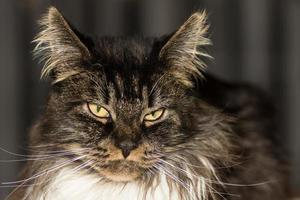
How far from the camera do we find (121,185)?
2156 mm

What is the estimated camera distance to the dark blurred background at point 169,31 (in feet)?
12.7

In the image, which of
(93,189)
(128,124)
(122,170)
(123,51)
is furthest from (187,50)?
(93,189)

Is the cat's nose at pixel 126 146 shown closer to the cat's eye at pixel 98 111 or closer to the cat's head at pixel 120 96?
the cat's head at pixel 120 96

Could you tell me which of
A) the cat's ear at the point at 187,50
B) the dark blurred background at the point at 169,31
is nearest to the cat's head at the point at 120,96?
the cat's ear at the point at 187,50

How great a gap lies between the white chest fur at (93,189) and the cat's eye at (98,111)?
23 centimetres

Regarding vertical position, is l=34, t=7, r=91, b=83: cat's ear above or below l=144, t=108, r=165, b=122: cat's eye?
above

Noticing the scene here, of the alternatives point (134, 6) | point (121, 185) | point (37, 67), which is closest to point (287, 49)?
point (134, 6)

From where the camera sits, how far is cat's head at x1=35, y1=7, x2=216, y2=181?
2047mm

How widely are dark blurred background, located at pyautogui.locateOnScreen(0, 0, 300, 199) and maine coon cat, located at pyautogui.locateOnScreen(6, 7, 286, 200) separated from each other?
1.55 meters

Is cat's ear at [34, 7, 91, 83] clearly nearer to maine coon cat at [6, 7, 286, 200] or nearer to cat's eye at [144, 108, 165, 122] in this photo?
maine coon cat at [6, 7, 286, 200]

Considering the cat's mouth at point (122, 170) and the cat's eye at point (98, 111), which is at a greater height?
the cat's eye at point (98, 111)

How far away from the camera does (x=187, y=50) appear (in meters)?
2.16

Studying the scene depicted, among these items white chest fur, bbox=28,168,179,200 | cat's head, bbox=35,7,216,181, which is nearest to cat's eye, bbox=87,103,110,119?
cat's head, bbox=35,7,216,181

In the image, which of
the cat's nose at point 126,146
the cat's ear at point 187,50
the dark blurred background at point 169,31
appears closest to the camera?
the cat's nose at point 126,146
